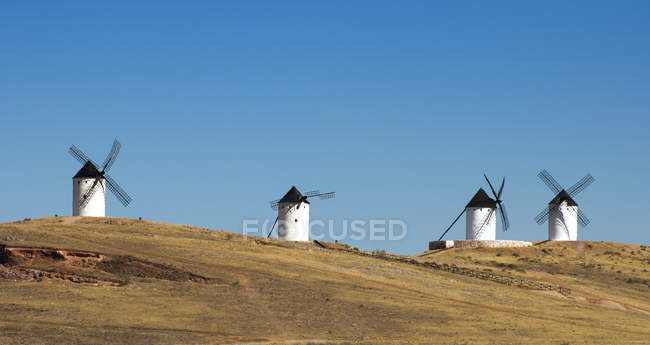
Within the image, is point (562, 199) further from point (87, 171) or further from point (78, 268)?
point (78, 268)

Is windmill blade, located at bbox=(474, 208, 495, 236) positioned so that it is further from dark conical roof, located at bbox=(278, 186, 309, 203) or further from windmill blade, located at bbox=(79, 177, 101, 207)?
windmill blade, located at bbox=(79, 177, 101, 207)

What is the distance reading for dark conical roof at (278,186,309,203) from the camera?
8088cm

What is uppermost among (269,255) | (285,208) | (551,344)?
(285,208)

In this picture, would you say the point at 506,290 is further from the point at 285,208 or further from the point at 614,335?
the point at 285,208

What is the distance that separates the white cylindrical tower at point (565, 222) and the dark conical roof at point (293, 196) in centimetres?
2575

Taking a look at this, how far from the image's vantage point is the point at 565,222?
8900 cm

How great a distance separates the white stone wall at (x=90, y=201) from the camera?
72.5 metres

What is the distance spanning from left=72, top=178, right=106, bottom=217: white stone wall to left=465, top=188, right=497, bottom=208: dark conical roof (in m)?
35.7

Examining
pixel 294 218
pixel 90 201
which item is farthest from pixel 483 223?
pixel 90 201

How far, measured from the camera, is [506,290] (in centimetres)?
6109

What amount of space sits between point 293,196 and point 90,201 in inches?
711

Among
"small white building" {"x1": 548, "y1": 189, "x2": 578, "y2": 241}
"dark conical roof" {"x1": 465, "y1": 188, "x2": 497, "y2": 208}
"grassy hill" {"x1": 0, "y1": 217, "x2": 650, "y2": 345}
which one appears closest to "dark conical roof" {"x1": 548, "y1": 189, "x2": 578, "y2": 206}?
"small white building" {"x1": 548, "y1": 189, "x2": 578, "y2": 241}

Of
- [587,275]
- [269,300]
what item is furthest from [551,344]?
[587,275]

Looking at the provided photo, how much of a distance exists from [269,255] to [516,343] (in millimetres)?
22953
